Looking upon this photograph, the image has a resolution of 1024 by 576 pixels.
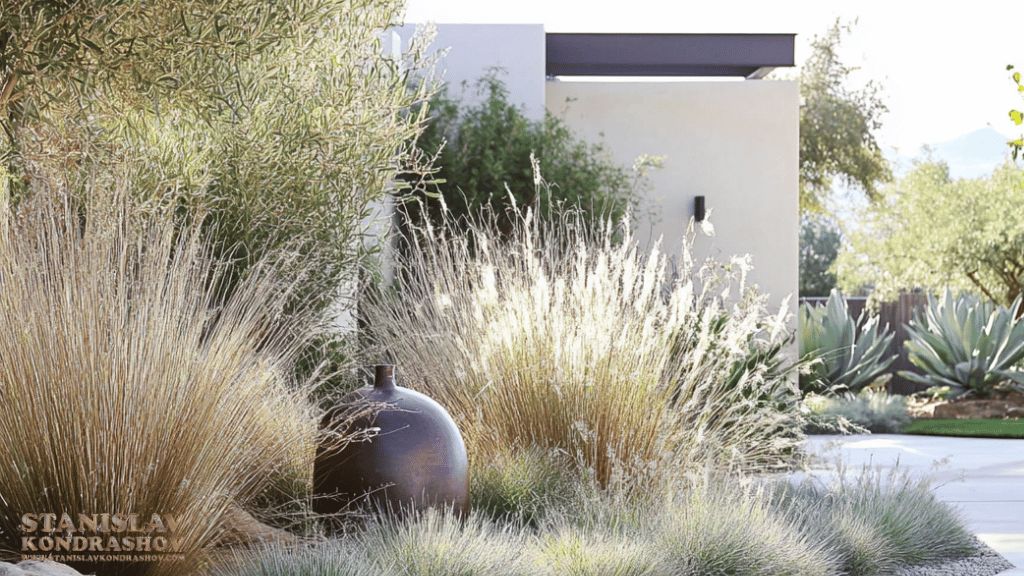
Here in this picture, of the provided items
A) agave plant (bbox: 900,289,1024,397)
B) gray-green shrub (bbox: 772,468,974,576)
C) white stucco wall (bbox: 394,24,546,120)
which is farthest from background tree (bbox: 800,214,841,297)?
gray-green shrub (bbox: 772,468,974,576)

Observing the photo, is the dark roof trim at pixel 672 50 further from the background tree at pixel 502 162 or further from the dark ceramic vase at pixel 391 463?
the dark ceramic vase at pixel 391 463

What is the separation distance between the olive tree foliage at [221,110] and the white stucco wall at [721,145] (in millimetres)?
5027

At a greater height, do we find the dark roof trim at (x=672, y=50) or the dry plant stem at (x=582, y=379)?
the dark roof trim at (x=672, y=50)

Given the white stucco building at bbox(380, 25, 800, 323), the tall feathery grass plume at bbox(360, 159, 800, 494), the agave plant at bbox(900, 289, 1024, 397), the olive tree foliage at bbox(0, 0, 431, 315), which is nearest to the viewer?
the olive tree foliage at bbox(0, 0, 431, 315)

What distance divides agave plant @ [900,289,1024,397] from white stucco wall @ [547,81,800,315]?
1.62 metres

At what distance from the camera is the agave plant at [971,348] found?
9.57 metres

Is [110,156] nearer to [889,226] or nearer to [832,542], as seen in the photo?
[832,542]

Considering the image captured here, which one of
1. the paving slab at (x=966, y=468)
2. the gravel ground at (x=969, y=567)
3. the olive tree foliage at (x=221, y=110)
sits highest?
the olive tree foliage at (x=221, y=110)

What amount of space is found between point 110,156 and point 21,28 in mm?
801

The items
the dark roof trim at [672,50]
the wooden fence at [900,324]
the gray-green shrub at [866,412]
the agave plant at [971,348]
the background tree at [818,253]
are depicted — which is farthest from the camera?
the background tree at [818,253]

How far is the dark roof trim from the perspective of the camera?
9680mm

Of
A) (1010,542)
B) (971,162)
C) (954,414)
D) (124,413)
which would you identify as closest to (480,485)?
(124,413)

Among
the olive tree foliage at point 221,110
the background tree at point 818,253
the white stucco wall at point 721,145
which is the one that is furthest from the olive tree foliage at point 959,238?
the background tree at point 818,253

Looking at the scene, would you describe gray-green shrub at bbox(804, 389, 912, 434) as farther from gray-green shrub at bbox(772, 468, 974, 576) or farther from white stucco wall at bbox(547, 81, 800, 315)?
gray-green shrub at bbox(772, 468, 974, 576)
